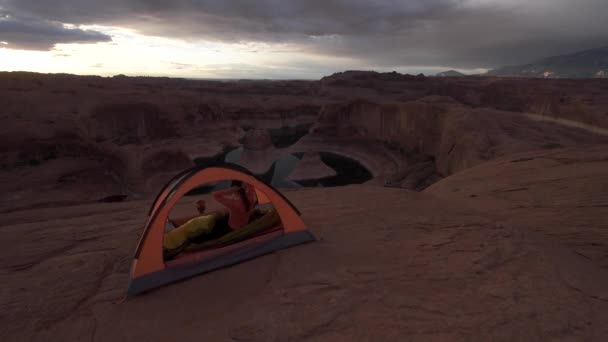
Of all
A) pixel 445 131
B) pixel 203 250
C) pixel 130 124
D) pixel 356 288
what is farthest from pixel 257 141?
pixel 356 288

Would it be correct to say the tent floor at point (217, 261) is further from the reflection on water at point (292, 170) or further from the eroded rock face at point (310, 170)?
the eroded rock face at point (310, 170)

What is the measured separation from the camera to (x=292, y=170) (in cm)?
3167

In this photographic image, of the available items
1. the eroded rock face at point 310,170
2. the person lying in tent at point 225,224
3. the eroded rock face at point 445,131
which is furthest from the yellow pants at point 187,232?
the eroded rock face at point 310,170

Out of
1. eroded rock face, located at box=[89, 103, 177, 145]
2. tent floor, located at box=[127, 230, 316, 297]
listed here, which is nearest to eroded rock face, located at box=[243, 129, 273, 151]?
eroded rock face, located at box=[89, 103, 177, 145]

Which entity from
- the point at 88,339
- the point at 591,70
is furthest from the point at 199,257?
the point at 591,70

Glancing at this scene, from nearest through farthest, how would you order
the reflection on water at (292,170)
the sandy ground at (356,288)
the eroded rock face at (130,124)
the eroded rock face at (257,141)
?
1. the sandy ground at (356,288)
2. the reflection on water at (292,170)
3. the eroded rock face at (130,124)
4. the eroded rock face at (257,141)

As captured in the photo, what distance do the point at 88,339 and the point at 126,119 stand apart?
33865mm

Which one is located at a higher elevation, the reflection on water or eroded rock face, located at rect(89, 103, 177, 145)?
eroded rock face, located at rect(89, 103, 177, 145)

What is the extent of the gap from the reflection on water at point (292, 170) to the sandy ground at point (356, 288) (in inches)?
774

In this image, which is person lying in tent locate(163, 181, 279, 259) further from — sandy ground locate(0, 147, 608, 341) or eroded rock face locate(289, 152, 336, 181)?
eroded rock face locate(289, 152, 336, 181)

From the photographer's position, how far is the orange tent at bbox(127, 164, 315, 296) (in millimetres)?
4293

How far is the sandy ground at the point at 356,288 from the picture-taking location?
3143 millimetres

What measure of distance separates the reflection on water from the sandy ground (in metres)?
19.7

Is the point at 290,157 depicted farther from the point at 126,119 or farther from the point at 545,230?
the point at 545,230
